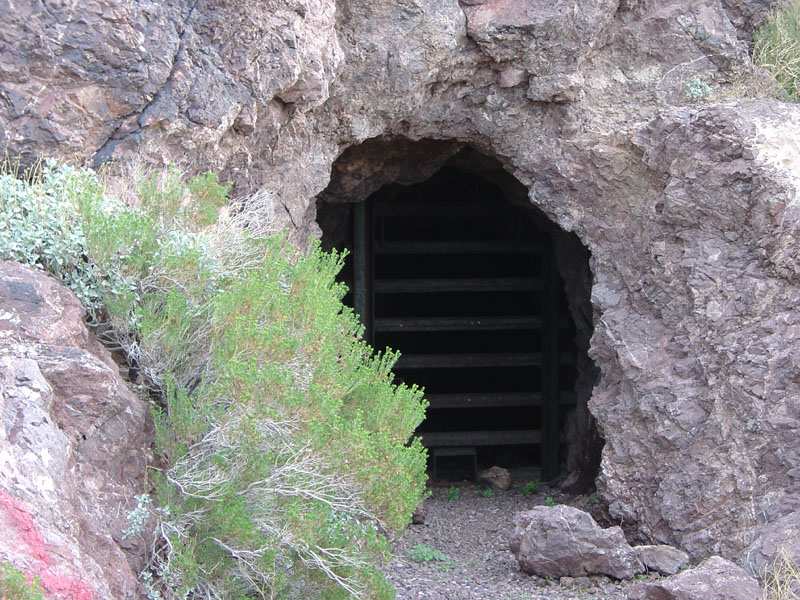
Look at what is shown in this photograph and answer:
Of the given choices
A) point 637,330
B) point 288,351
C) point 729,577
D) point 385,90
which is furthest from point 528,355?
point 288,351

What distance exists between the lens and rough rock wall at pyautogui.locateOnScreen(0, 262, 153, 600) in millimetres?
2584

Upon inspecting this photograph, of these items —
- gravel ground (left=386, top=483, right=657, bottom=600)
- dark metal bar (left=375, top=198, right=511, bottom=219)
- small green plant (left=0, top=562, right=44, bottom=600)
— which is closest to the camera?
small green plant (left=0, top=562, right=44, bottom=600)

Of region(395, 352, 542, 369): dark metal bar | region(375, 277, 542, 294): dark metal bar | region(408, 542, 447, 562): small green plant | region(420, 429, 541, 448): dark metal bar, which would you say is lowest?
region(408, 542, 447, 562): small green plant

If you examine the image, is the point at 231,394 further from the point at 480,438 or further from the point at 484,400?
the point at 480,438

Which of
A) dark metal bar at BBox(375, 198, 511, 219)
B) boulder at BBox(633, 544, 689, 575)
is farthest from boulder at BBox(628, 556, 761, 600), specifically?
dark metal bar at BBox(375, 198, 511, 219)

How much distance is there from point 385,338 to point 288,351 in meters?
4.68

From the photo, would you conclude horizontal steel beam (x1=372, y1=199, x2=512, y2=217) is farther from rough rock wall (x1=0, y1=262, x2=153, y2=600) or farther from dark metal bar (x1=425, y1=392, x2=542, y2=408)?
rough rock wall (x1=0, y1=262, x2=153, y2=600)

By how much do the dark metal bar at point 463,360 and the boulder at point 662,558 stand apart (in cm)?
286

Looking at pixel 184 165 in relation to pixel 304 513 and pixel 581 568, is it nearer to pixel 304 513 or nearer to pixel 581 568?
pixel 304 513

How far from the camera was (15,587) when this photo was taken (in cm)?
229

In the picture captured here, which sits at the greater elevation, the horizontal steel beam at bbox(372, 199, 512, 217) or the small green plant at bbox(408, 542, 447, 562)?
the horizontal steel beam at bbox(372, 199, 512, 217)

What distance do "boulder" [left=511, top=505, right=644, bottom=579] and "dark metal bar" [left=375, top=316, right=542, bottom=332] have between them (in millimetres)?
2766

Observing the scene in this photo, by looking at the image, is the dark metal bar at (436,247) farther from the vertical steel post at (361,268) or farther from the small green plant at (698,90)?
the small green plant at (698,90)

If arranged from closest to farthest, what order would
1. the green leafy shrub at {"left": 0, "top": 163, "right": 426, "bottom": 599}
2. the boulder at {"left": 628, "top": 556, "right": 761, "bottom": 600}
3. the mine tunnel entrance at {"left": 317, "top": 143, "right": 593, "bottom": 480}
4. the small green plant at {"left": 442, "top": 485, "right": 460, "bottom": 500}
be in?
the green leafy shrub at {"left": 0, "top": 163, "right": 426, "bottom": 599} < the boulder at {"left": 628, "top": 556, "right": 761, "bottom": 600} < the small green plant at {"left": 442, "top": 485, "right": 460, "bottom": 500} < the mine tunnel entrance at {"left": 317, "top": 143, "right": 593, "bottom": 480}
